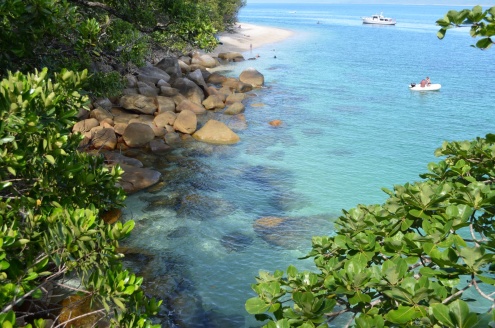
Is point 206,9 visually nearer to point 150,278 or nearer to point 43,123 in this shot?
point 150,278

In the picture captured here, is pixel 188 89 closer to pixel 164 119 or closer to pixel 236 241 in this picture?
pixel 164 119

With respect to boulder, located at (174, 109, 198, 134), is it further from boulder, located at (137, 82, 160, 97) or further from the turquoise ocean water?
boulder, located at (137, 82, 160, 97)

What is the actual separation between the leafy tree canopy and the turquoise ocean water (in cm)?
532

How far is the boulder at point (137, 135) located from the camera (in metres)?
17.0

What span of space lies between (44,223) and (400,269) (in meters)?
2.70

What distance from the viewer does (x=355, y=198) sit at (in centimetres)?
1427

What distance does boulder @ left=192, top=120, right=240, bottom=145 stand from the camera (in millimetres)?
18484

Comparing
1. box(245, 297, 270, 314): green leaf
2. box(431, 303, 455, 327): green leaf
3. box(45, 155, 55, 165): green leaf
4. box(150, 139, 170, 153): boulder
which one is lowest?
box(150, 139, 170, 153): boulder

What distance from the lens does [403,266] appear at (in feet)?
10.1

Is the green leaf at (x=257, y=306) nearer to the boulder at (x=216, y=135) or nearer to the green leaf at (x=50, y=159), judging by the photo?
the green leaf at (x=50, y=159)

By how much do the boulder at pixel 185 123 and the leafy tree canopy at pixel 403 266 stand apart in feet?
49.7

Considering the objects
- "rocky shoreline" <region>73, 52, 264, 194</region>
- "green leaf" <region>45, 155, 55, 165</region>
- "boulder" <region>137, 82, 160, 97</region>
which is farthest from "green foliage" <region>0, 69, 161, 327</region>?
"boulder" <region>137, 82, 160, 97</region>

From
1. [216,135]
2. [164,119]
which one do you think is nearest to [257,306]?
[216,135]

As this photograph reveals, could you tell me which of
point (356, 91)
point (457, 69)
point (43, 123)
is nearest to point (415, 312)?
point (43, 123)
